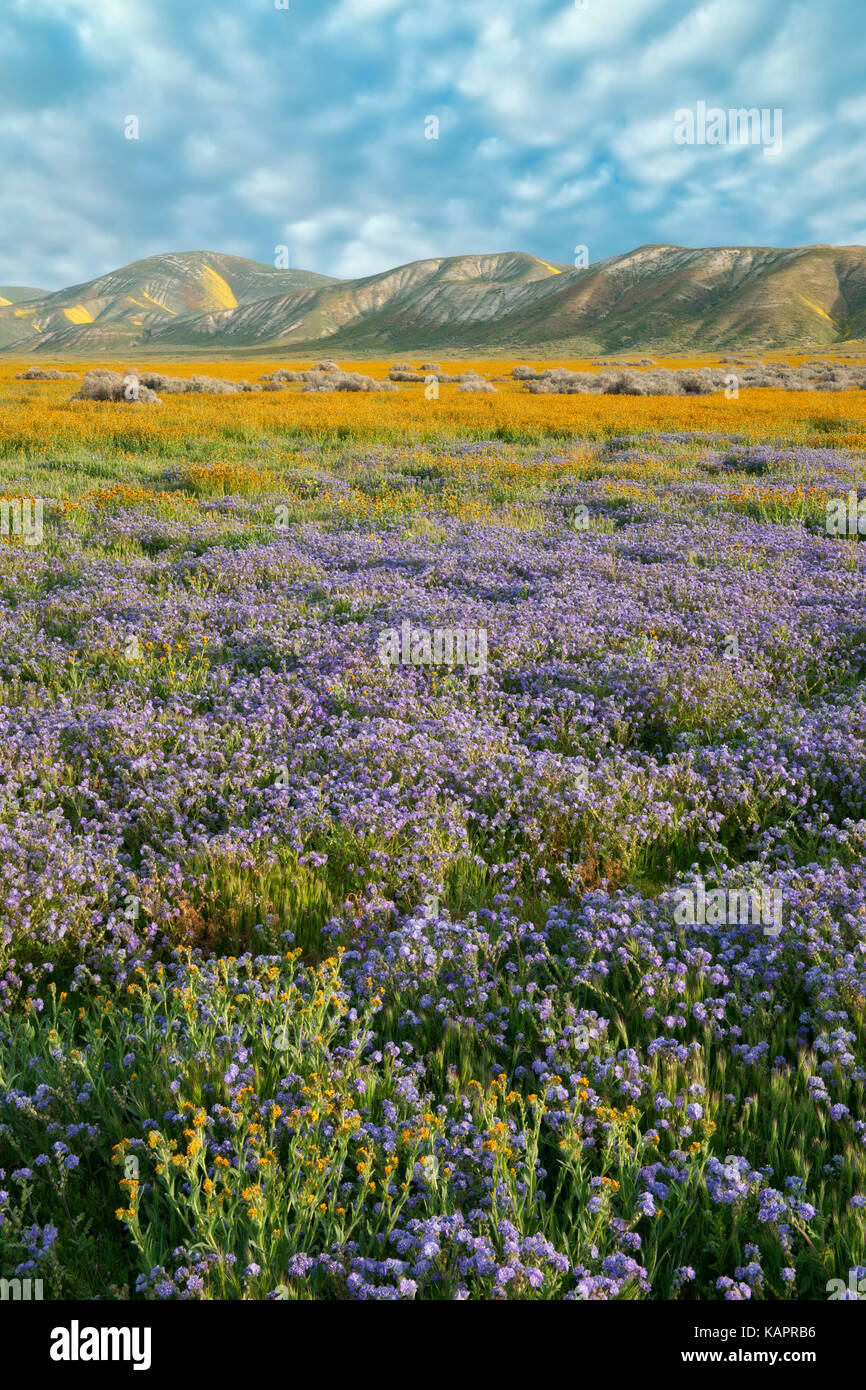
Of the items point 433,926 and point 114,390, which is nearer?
point 433,926

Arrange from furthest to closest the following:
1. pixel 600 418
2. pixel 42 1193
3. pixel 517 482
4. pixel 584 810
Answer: pixel 600 418 → pixel 517 482 → pixel 584 810 → pixel 42 1193

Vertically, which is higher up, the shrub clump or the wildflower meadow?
the shrub clump

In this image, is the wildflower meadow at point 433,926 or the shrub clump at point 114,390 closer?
the wildflower meadow at point 433,926

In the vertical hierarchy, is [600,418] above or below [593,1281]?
above

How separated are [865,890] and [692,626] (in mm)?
4343

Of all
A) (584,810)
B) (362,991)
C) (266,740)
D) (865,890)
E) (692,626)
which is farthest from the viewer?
(692,626)

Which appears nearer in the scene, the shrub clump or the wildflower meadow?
the wildflower meadow

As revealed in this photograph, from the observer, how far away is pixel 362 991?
3.48 metres

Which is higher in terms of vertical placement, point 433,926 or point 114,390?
point 114,390

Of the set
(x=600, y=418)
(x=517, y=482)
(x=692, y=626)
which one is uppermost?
(x=600, y=418)

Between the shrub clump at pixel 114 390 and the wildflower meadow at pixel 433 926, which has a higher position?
the shrub clump at pixel 114 390
